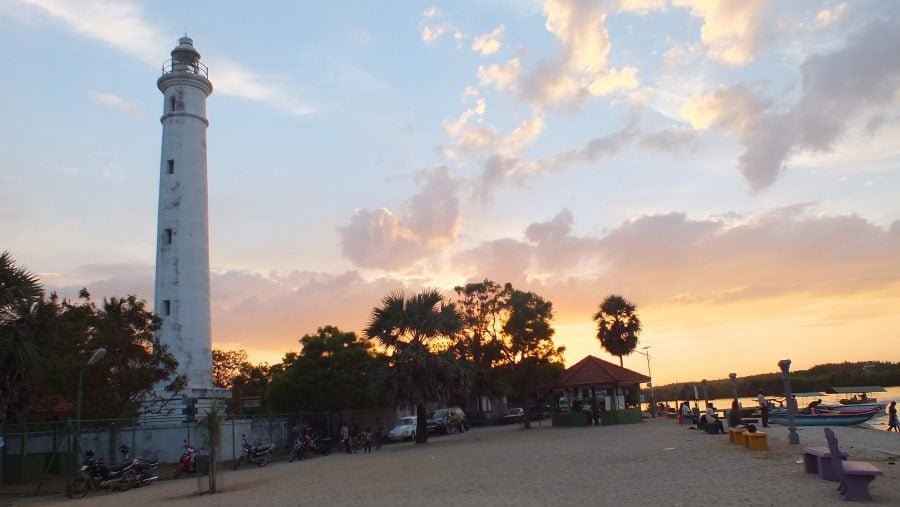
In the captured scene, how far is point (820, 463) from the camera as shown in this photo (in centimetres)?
1181

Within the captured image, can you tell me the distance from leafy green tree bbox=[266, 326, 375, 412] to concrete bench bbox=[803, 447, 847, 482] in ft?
91.3

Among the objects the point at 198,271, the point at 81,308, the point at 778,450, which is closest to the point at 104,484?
the point at 81,308

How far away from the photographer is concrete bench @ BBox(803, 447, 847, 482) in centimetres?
1146

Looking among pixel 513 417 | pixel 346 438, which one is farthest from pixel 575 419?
pixel 346 438

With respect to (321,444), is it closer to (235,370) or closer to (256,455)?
(256,455)

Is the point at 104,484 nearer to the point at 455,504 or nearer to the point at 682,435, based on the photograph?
the point at 455,504

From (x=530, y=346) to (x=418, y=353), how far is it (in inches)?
439

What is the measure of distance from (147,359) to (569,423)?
925 inches

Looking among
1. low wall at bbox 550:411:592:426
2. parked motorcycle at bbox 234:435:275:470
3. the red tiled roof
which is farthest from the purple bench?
low wall at bbox 550:411:592:426

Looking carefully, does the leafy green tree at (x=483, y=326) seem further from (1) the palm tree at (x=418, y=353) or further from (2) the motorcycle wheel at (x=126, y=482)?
→ (2) the motorcycle wheel at (x=126, y=482)

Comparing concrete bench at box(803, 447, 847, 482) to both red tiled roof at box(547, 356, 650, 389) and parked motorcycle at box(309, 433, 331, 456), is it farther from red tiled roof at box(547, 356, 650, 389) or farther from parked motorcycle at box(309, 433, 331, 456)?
red tiled roof at box(547, 356, 650, 389)

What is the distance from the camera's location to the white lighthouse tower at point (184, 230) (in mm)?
31031

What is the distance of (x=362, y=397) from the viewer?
39094mm

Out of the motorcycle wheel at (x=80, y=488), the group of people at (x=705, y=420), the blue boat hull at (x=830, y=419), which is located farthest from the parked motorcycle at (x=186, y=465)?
the blue boat hull at (x=830, y=419)
